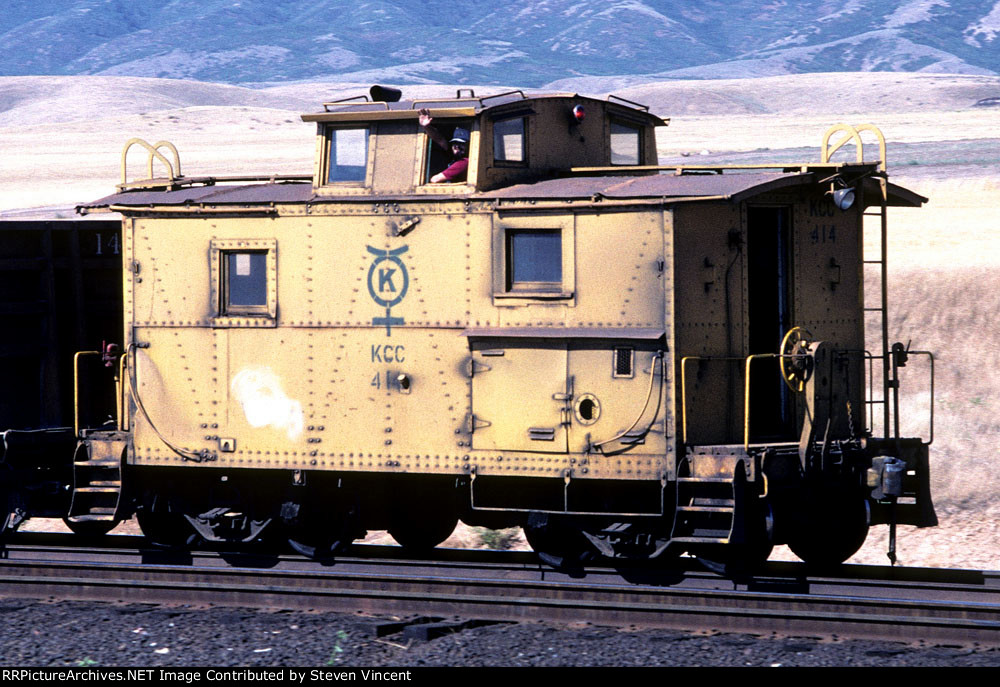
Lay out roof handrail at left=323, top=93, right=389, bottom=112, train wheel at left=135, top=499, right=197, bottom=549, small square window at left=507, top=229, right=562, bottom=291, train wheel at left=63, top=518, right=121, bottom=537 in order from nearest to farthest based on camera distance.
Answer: small square window at left=507, top=229, right=562, bottom=291 → roof handrail at left=323, top=93, right=389, bottom=112 → train wheel at left=135, top=499, right=197, bottom=549 → train wheel at left=63, top=518, right=121, bottom=537

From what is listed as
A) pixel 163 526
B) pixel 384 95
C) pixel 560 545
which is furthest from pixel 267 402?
pixel 384 95

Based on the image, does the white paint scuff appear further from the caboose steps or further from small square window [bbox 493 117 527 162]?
small square window [bbox 493 117 527 162]

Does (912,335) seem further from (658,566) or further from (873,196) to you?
(658,566)

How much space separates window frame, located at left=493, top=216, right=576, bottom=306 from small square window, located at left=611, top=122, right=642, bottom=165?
2.38 meters

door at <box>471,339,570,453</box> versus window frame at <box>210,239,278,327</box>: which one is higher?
window frame at <box>210,239,278,327</box>

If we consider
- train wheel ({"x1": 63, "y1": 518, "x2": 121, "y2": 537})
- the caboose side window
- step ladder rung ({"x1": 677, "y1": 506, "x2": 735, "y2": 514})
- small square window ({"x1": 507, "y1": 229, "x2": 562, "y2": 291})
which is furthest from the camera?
train wheel ({"x1": 63, "y1": 518, "x2": 121, "y2": 537})

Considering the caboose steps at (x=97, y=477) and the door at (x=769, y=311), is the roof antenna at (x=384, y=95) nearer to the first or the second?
the door at (x=769, y=311)

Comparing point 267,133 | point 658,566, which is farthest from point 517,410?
point 267,133

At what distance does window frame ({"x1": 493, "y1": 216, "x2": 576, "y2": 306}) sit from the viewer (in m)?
11.3

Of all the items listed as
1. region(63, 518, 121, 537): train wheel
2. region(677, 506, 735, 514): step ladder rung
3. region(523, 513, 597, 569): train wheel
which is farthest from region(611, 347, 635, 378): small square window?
region(63, 518, 121, 537): train wheel

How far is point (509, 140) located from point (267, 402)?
325 centimetres

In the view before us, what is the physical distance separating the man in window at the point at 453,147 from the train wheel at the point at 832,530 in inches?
175

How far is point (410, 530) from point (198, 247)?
3483mm

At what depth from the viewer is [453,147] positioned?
1204 centimetres
